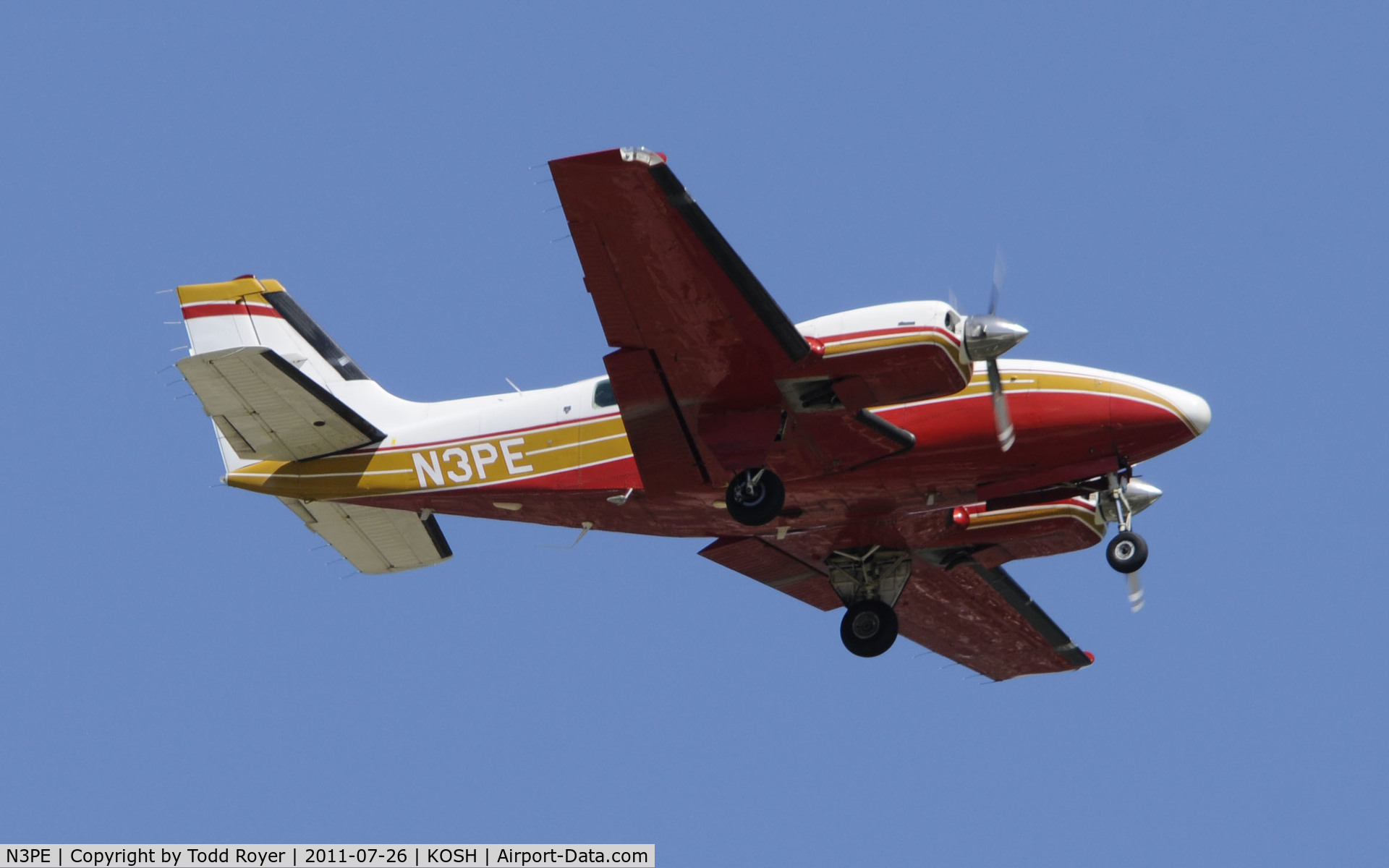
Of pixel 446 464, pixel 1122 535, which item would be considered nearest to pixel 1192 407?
pixel 1122 535

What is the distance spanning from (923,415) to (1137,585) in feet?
15.7

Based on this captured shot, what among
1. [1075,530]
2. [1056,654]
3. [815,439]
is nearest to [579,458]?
[815,439]

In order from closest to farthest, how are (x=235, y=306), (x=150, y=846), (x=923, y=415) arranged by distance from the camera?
1. (x=150, y=846)
2. (x=923, y=415)
3. (x=235, y=306)

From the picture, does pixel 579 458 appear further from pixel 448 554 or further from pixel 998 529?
pixel 998 529

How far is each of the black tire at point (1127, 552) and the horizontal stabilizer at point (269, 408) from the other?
11313 millimetres

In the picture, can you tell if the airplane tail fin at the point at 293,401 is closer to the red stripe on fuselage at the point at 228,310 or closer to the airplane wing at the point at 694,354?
the red stripe on fuselage at the point at 228,310

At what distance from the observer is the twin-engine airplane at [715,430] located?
2131 centimetres

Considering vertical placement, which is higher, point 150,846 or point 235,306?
point 235,306

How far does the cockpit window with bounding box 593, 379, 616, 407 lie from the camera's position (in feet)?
80.5

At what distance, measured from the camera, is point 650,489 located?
78.5ft

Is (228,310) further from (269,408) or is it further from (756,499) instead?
(756,499)

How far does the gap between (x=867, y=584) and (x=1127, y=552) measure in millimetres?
5191

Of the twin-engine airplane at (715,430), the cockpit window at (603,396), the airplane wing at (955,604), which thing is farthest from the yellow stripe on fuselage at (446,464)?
the airplane wing at (955,604)

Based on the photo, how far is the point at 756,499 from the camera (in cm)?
2284
